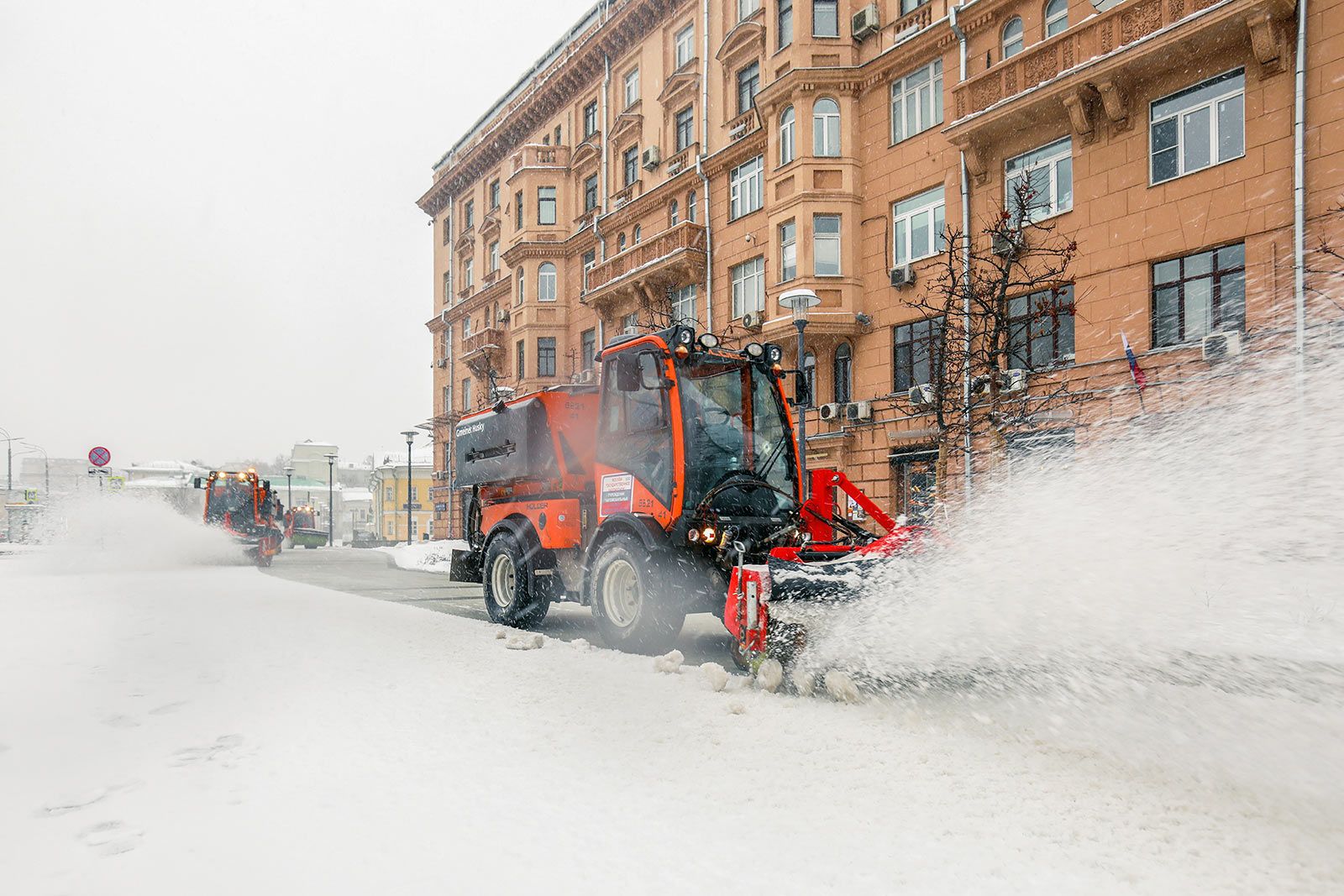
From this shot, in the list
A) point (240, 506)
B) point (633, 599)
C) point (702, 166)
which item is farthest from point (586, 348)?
point (633, 599)

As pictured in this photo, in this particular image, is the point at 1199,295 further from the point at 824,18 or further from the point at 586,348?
the point at 586,348

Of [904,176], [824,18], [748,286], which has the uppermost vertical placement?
[824,18]

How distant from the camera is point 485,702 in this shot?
5.20 meters

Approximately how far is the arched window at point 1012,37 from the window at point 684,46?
11313 mm

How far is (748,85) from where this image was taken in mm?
24859

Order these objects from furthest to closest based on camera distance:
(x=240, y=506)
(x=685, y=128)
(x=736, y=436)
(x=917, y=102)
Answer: (x=685, y=128) → (x=240, y=506) → (x=917, y=102) → (x=736, y=436)

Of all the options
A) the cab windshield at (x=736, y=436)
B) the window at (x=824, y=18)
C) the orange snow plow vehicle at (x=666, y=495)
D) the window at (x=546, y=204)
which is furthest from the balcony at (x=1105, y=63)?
the window at (x=546, y=204)

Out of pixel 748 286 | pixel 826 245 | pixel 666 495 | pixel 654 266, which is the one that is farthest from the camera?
pixel 654 266

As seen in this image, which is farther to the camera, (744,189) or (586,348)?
(586,348)

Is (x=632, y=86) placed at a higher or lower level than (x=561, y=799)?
higher

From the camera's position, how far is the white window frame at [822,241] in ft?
69.6

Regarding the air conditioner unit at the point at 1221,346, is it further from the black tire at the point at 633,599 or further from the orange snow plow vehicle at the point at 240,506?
the orange snow plow vehicle at the point at 240,506

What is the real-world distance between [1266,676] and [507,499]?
713 cm

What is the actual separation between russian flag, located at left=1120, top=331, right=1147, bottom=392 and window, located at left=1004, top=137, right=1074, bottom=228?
10.6 ft
